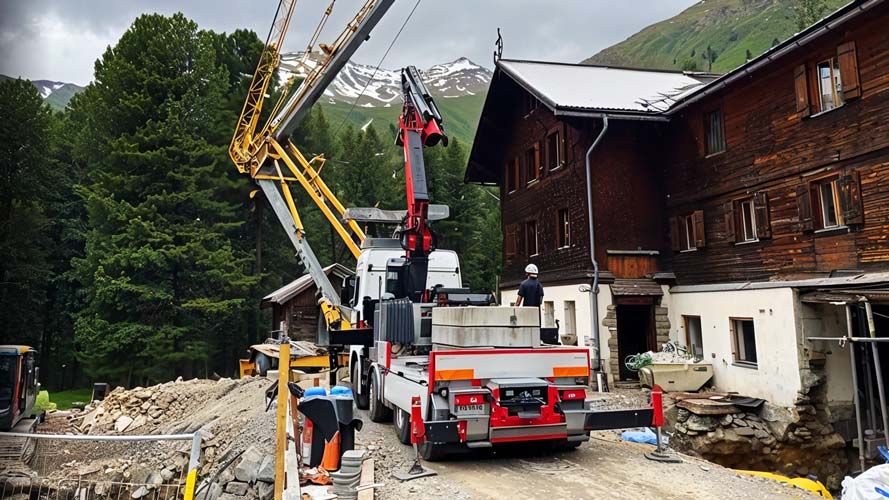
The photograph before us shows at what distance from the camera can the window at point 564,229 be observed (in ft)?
60.5

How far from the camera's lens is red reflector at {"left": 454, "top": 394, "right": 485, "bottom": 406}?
681 centimetres

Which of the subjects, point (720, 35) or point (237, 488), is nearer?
point (237, 488)

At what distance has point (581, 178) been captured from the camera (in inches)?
685

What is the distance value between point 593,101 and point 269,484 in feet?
46.2

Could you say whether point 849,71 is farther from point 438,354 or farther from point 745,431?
point 438,354

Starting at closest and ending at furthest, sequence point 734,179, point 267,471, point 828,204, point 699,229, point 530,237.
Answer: point 267,471, point 828,204, point 734,179, point 699,229, point 530,237

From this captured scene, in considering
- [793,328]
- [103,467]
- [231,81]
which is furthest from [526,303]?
[231,81]

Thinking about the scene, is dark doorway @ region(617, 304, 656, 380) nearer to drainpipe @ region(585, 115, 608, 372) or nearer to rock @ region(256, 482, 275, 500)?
drainpipe @ region(585, 115, 608, 372)

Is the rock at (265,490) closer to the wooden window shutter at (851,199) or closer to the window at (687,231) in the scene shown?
the wooden window shutter at (851,199)

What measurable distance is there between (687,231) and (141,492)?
15305 millimetres

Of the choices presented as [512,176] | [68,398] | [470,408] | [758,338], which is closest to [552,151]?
[512,176]

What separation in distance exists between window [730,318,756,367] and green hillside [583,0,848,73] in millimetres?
85319

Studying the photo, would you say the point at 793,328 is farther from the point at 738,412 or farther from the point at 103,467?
the point at 103,467

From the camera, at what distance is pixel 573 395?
288 inches
